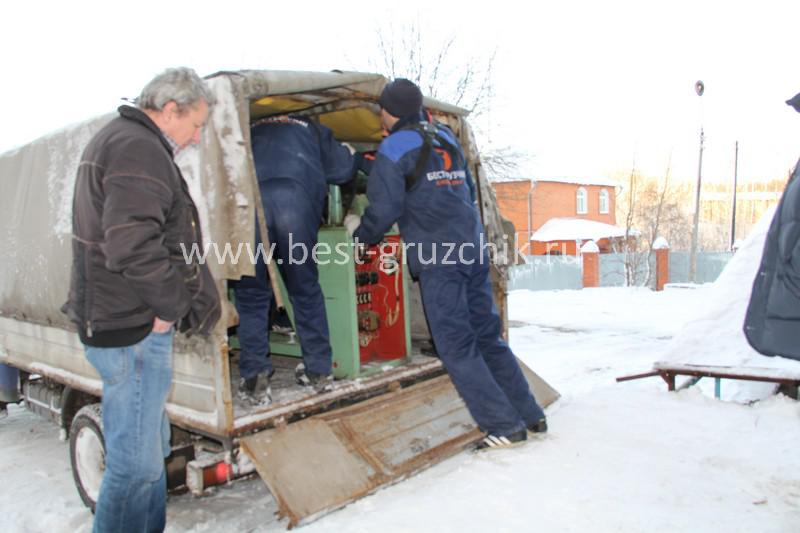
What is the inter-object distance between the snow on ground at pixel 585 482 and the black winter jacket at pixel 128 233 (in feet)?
4.62

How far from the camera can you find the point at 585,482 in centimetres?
340

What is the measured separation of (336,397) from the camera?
3725mm

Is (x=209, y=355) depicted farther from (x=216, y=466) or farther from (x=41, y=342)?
(x=41, y=342)

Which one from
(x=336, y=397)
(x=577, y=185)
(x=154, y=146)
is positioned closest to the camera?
(x=154, y=146)

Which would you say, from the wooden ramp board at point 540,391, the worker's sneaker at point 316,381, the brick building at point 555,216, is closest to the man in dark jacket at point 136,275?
the worker's sneaker at point 316,381

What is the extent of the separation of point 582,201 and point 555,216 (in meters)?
3.23

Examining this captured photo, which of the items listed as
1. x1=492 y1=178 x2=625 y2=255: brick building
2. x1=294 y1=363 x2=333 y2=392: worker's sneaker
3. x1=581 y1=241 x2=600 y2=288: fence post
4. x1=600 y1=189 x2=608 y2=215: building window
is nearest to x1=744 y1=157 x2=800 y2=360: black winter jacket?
x1=294 y1=363 x2=333 y2=392: worker's sneaker

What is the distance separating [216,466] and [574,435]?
2.38 metres

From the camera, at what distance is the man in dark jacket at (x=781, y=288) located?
2.66 m

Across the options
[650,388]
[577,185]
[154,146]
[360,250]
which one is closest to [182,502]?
[360,250]

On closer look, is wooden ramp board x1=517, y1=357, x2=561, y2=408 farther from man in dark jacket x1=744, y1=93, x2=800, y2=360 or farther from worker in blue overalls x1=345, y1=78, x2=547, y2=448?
man in dark jacket x1=744, y1=93, x2=800, y2=360

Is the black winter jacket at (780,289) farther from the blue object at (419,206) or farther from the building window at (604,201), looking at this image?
the building window at (604,201)

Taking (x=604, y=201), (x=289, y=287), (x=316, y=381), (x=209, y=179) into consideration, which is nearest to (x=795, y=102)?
(x=209, y=179)

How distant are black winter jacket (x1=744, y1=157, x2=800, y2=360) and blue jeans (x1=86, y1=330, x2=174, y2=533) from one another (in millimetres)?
2703
